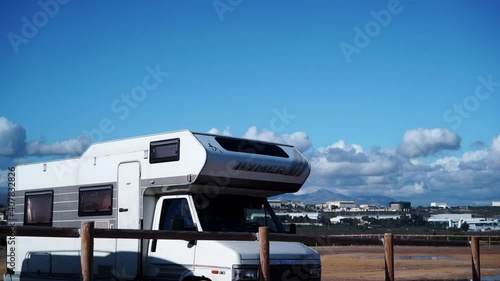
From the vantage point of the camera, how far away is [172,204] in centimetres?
1053

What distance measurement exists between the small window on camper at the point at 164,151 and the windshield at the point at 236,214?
906 millimetres

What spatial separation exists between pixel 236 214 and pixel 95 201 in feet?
8.21

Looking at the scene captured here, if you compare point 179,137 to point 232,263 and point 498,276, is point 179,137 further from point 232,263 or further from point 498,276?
point 498,276

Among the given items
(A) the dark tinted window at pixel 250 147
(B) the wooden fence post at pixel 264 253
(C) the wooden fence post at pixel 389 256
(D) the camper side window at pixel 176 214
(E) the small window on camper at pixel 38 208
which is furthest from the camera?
(E) the small window on camper at pixel 38 208

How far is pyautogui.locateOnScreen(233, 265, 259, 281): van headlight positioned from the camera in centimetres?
902

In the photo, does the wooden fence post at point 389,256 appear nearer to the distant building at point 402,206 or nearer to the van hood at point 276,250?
the van hood at point 276,250

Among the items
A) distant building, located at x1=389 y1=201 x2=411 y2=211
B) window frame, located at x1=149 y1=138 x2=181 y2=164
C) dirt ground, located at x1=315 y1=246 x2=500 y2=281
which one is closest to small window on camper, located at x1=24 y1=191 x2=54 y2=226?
window frame, located at x1=149 y1=138 x2=181 y2=164

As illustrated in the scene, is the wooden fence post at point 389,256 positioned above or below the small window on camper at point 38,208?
below

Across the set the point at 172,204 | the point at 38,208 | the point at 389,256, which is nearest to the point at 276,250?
the point at 389,256

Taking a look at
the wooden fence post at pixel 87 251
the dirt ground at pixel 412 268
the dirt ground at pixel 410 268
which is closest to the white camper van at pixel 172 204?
the wooden fence post at pixel 87 251

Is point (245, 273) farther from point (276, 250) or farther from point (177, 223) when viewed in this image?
point (177, 223)

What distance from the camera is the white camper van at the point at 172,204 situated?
9.70 metres

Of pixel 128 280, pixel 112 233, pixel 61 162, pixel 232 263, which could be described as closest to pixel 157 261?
pixel 128 280

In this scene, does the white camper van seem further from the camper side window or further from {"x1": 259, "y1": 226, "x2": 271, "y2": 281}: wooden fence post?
{"x1": 259, "y1": 226, "x2": 271, "y2": 281}: wooden fence post
